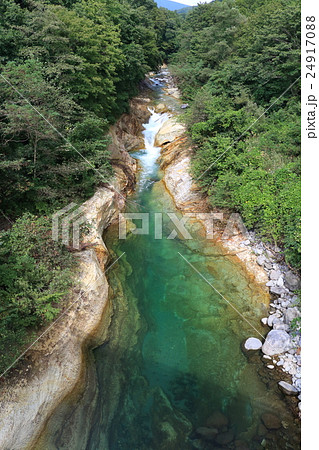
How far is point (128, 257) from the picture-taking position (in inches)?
353

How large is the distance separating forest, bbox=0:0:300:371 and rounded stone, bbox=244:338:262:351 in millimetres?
2407

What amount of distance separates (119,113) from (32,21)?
737cm

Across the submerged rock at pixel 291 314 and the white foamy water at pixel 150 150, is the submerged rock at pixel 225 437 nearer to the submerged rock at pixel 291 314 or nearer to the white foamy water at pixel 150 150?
the submerged rock at pixel 291 314

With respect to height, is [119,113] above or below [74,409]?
above

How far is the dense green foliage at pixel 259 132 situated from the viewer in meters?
8.03

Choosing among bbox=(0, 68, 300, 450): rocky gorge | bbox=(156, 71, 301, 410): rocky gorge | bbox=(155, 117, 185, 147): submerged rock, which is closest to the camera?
bbox=(0, 68, 300, 450): rocky gorge

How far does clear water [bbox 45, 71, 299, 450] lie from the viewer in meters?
4.66

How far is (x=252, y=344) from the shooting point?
609 centimetres

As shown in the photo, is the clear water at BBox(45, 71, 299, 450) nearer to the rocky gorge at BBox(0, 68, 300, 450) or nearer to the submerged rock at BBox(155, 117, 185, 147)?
the rocky gorge at BBox(0, 68, 300, 450)

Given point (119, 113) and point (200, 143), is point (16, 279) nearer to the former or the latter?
point (200, 143)

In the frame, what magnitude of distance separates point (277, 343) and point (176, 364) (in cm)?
242

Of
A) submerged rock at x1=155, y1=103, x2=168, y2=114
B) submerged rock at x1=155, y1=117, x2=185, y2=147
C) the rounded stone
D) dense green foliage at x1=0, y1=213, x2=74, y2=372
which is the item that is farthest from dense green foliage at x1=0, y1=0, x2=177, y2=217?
submerged rock at x1=155, y1=103, x2=168, y2=114

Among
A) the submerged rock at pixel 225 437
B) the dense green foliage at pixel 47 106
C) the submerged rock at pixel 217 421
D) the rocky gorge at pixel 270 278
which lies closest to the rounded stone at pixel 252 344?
the rocky gorge at pixel 270 278

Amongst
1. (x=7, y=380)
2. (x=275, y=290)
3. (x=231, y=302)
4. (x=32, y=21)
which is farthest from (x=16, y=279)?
(x=32, y=21)
